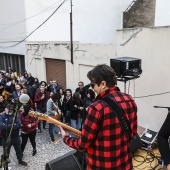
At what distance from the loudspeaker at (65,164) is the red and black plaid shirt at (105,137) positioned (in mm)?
1453

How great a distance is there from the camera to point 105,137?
1.78m

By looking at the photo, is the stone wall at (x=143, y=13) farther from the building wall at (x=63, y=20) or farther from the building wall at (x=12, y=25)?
the building wall at (x=12, y=25)

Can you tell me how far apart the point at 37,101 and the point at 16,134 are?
2.47 meters

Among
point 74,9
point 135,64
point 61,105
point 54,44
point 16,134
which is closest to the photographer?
point 16,134

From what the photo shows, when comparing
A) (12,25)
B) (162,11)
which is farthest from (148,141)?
(12,25)

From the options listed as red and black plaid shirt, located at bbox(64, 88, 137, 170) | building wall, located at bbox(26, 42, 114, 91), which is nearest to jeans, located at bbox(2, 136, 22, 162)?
red and black plaid shirt, located at bbox(64, 88, 137, 170)

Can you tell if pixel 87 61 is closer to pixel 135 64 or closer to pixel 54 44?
pixel 54 44

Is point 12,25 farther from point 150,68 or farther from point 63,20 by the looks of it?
point 150,68

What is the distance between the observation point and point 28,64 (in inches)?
507

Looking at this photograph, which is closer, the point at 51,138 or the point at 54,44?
the point at 51,138

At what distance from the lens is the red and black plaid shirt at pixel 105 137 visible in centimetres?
173

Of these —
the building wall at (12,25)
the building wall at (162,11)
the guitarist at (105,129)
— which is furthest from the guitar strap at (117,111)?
the building wall at (12,25)

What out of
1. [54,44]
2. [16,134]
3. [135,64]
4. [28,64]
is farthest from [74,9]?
[16,134]

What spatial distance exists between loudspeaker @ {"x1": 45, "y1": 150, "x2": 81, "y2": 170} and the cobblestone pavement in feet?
5.86
